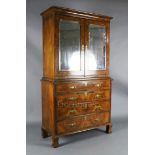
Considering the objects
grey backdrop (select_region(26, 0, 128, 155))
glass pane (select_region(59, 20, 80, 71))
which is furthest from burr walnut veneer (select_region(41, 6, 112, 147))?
grey backdrop (select_region(26, 0, 128, 155))

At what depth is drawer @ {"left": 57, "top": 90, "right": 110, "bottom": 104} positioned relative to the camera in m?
2.80

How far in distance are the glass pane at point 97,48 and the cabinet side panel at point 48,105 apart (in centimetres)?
69

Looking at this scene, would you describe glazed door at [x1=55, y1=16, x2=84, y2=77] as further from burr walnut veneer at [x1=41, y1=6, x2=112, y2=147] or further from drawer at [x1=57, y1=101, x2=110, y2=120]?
drawer at [x1=57, y1=101, x2=110, y2=120]

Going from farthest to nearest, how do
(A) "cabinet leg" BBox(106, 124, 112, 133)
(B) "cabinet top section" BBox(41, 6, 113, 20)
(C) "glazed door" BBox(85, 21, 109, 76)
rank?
(A) "cabinet leg" BBox(106, 124, 112, 133) → (C) "glazed door" BBox(85, 21, 109, 76) → (B) "cabinet top section" BBox(41, 6, 113, 20)

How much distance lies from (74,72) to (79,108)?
1.69 feet

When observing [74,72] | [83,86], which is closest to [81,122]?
[83,86]

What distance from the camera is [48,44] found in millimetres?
2928

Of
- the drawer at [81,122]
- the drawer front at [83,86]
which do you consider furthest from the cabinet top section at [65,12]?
the drawer at [81,122]

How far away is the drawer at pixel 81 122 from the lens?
2.82 m

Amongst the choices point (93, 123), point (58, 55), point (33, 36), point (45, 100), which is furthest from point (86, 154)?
point (33, 36)

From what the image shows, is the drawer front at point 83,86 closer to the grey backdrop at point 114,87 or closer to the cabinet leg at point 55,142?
the cabinet leg at point 55,142

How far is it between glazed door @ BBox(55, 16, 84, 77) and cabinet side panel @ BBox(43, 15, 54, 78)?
8 cm
